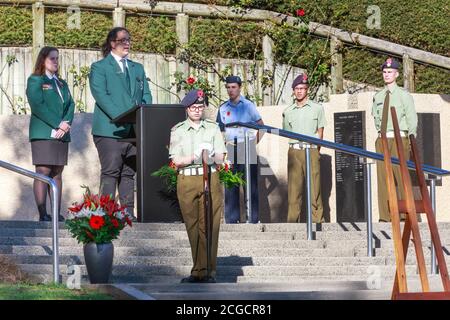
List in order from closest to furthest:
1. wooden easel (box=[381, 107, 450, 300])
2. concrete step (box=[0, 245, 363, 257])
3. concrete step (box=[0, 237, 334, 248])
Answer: wooden easel (box=[381, 107, 450, 300]), concrete step (box=[0, 245, 363, 257]), concrete step (box=[0, 237, 334, 248])

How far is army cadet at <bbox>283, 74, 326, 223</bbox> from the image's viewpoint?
16.6 metres

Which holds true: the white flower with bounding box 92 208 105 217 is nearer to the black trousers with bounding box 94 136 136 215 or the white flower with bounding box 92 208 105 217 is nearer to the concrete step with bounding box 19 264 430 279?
the concrete step with bounding box 19 264 430 279

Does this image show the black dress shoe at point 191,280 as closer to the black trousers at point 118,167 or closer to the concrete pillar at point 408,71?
the black trousers at point 118,167

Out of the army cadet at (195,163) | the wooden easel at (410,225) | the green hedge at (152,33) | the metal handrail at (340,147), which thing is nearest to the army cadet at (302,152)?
the metal handrail at (340,147)

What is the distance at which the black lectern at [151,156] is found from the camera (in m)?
15.1

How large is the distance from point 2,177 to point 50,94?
112 inches

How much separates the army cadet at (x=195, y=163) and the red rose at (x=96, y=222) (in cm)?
80

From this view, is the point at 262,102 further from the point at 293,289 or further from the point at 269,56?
the point at 293,289

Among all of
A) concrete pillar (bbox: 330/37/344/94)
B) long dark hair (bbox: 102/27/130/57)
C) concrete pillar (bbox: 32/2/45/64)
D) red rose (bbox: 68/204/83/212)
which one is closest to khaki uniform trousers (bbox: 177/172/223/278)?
red rose (bbox: 68/204/83/212)

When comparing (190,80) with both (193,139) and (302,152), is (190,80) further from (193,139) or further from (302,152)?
(193,139)

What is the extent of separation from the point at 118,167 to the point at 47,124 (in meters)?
0.82

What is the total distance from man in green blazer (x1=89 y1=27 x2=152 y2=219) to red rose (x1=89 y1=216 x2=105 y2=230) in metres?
2.68

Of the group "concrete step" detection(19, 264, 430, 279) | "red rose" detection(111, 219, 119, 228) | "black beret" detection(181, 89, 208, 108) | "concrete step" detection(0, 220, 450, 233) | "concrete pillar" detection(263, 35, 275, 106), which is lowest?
"concrete step" detection(19, 264, 430, 279)

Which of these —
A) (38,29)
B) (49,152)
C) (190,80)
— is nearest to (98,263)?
(49,152)
